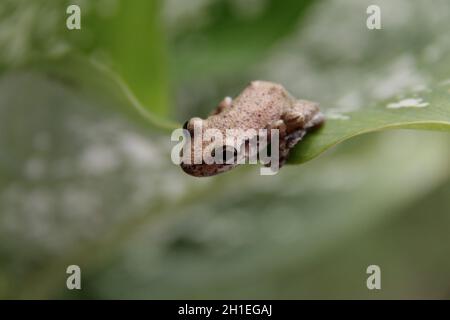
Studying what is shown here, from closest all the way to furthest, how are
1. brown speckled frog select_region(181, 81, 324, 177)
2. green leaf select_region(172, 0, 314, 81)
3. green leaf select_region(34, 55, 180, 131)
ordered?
green leaf select_region(34, 55, 180, 131) < brown speckled frog select_region(181, 81, 324, 177) < green leaf select_region(172, 0, 314, 81)

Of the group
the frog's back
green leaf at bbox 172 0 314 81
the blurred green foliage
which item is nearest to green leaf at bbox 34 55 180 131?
the blurred green foliage

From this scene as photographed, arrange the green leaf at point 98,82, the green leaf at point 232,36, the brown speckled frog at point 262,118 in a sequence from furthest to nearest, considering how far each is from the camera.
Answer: the green leaf at point 232,36, the brown speckled frog at point 262,118, the green leaf at point 98,82

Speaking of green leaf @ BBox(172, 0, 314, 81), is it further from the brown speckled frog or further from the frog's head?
the frog's head

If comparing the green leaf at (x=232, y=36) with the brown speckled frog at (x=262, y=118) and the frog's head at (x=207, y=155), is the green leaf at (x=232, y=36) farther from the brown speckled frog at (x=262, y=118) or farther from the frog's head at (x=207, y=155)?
the frog's head at (x=207, y=155)

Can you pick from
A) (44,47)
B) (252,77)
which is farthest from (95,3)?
(252,77)

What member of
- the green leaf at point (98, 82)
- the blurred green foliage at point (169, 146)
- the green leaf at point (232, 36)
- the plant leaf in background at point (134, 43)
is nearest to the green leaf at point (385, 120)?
the blurred green foliage at point (169, 146)

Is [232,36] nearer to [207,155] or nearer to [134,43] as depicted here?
[134,43]
